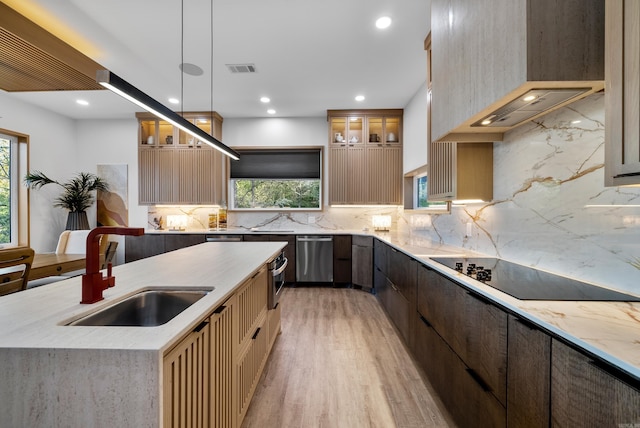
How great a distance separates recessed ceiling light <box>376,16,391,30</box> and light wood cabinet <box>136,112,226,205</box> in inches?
129

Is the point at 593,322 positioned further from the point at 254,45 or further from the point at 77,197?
the point at 77,197

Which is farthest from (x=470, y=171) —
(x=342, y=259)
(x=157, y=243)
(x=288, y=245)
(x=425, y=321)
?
(x=157, y=243)

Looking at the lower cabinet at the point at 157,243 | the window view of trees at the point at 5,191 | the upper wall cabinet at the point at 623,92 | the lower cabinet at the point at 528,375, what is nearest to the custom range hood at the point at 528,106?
the upper wall cabinet at the point at 623,92

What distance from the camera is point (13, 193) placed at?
13.6 ft

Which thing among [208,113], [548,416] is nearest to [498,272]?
[548,416]

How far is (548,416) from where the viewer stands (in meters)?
0.88

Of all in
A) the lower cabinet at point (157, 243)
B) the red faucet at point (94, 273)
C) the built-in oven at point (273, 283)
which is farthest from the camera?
the lower cabinet at point (157, 243)

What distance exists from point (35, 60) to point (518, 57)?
3912 millimetres

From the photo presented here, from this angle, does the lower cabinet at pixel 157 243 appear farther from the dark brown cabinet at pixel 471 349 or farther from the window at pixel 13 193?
the dark brown cabinet at pixel 471 349

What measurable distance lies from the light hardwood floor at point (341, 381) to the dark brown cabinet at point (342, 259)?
1.26m

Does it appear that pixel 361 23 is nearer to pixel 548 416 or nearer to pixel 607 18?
pixel 607 18

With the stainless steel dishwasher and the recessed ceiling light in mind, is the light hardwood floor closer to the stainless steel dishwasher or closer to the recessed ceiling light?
the stainless steel dishwasher

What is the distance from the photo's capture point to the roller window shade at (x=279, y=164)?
500cm

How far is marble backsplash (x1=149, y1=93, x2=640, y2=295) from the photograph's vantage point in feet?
4.15
